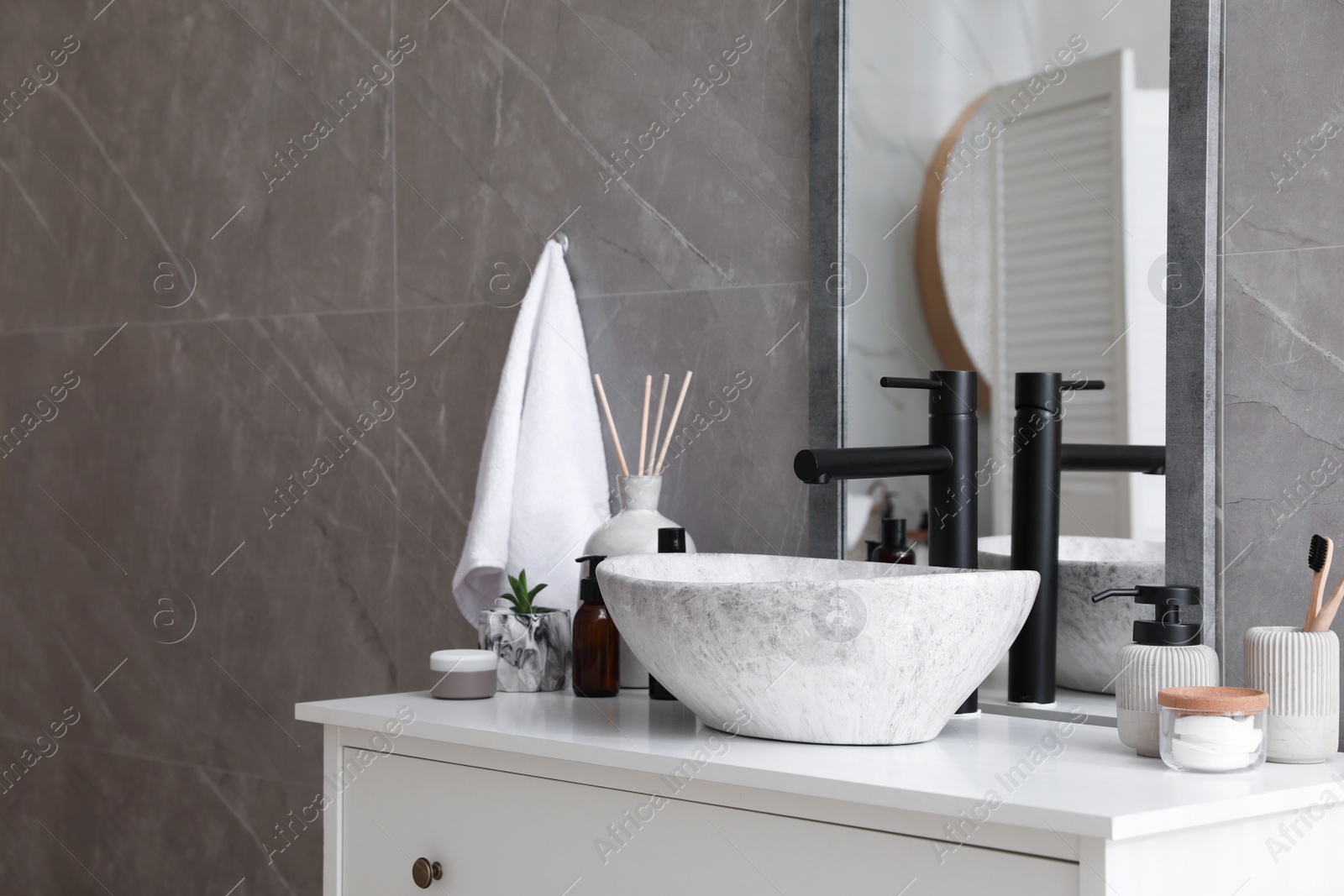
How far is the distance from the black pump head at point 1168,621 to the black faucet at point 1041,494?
5.5 inches

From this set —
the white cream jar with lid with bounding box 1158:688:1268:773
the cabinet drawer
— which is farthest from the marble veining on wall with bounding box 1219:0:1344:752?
the cabinet drawer

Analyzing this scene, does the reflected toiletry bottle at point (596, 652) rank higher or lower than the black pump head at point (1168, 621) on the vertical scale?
lower

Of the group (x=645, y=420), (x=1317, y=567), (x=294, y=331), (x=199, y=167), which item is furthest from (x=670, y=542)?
(x=199, y=167)

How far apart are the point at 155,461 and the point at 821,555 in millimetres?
1269

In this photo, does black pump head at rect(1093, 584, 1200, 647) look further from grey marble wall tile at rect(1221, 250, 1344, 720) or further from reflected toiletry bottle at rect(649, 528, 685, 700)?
reflected toiletry bottle at rect(649, 528, 685, 700)

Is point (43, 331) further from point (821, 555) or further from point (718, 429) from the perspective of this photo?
point (821, 555)

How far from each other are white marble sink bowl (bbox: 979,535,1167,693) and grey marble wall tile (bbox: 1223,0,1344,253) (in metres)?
0.28

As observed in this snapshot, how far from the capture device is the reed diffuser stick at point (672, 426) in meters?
1.46

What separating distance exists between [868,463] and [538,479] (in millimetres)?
486

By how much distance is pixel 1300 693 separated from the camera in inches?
38.9

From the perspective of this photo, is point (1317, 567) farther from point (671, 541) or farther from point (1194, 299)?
point (671, 541)

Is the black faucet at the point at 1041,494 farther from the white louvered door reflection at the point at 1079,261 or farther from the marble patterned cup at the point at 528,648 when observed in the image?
the marble patterned cup at the point at 528,648

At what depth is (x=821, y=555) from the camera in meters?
1.40

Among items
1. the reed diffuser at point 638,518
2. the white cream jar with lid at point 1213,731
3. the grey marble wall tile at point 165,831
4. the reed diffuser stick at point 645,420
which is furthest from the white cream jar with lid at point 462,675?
the grey marble wall tile at point 165,831
